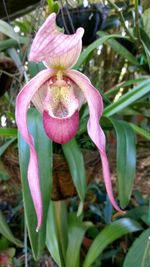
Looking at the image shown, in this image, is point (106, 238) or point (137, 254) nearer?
point (137, 254)

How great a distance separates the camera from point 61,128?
41 centimetres

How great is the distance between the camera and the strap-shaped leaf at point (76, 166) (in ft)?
2.34

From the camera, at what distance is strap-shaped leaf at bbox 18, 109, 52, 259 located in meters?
0.56

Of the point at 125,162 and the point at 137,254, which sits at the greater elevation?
the point at 125,162

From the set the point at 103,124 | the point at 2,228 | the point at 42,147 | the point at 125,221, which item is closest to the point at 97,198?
the point at 125,221

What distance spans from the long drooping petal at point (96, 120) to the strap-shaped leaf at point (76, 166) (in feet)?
1.02

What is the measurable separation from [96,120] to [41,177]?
0.22 metres

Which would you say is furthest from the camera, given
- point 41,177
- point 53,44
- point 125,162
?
point 125,162

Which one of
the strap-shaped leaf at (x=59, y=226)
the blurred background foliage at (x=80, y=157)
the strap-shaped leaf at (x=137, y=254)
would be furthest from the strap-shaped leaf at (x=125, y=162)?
the strap-shaped leaf at (x=59, y=226)

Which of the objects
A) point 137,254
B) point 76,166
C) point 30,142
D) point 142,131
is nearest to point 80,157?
point 76,166

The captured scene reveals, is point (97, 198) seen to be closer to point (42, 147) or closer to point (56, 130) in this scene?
point (42, 147)

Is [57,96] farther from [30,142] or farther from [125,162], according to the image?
[125,162]

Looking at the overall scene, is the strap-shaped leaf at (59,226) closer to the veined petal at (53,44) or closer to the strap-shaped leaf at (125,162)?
the strap-shaped leaf at (125,162)

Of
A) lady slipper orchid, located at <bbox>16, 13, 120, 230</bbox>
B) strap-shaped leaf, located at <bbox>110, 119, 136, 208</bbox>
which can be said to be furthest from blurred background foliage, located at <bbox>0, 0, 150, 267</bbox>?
lady slipper orchid, located at <bbox>16, 13, 120, 230</bbox>
